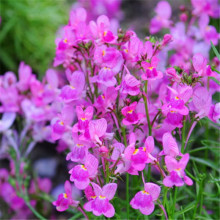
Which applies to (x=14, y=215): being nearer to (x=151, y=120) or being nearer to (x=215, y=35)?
(x=151, y=120)

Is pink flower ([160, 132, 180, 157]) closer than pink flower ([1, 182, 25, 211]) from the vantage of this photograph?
Yes

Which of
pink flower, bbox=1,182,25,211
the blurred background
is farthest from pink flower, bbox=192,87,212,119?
the blurred background

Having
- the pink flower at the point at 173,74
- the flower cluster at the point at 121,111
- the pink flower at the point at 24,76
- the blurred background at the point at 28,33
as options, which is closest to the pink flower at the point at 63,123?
the flower cluster at the point at 121,111

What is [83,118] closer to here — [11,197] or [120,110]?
[120,110]

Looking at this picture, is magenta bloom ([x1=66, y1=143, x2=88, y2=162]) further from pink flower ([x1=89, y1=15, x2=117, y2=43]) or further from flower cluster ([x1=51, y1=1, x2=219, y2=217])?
pink flower ([x1=89, y1=15, x2=117, y2=43])

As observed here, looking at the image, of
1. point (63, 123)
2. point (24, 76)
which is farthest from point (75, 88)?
point (24, 76)

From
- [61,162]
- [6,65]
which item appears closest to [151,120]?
[61,162]

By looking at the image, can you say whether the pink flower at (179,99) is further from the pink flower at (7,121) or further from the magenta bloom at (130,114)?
the pink flower at (7,121)
